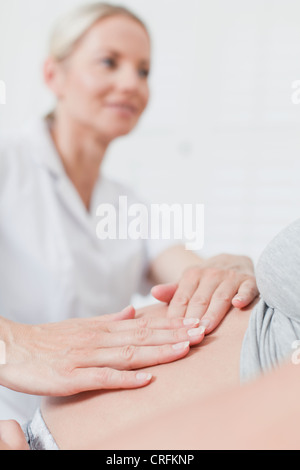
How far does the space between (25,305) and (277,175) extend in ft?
6.49

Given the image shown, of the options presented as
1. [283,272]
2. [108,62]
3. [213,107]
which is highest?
[108,62]

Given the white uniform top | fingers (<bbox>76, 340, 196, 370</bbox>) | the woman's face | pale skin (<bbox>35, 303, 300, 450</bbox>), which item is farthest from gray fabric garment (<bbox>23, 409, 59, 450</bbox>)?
the woman's face

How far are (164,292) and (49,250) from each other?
0.61 m

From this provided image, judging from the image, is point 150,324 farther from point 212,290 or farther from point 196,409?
point 196,409

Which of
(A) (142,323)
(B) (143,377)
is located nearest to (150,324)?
(A) (142,323)

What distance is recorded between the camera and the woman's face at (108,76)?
1604mm

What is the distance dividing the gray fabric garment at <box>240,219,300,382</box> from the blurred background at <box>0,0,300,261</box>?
2.26 m

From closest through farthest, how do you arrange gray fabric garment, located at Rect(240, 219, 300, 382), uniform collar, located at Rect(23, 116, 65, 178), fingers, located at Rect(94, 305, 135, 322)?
gray fabric garment, located at Rect(240, 219, 300, 382), fingers, located at Rect(94, 305, 135, 322), uniform collar, located at Rect(23, 116, 65, 178)

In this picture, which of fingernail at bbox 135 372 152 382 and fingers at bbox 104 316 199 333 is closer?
fingernail at bbox 135 372 152 382

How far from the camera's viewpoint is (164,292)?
866 mm

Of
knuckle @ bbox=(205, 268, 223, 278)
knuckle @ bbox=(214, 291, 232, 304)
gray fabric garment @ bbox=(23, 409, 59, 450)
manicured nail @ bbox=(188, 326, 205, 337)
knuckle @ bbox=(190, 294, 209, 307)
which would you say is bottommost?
gray fabric garment @ bbox=(23, 409, 59, 450)

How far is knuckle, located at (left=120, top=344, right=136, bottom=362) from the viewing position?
27.6 inches

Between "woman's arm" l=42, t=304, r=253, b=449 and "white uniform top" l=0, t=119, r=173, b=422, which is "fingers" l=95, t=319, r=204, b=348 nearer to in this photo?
"woman's arm" l=42, t=304, r=253, b=449

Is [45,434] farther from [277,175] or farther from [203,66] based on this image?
[203,66]
